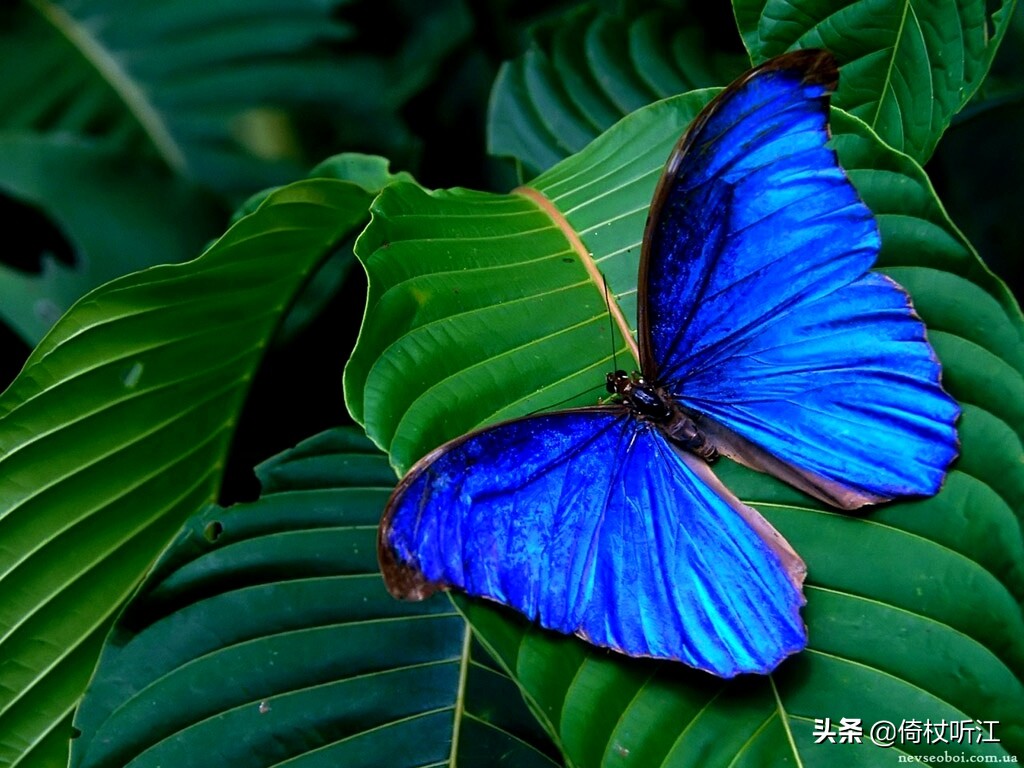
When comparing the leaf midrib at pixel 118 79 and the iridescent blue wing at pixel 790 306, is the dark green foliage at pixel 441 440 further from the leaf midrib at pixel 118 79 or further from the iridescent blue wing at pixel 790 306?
the leaf midrib at pixel 118 79

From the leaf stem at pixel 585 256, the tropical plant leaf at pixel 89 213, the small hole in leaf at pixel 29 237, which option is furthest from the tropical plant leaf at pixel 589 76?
the small hole in leaf at pixel 29 237

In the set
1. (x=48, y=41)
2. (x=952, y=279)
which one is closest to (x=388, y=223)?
(x=952, y=279)

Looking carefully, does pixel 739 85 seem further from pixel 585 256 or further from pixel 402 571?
pixel 402 571

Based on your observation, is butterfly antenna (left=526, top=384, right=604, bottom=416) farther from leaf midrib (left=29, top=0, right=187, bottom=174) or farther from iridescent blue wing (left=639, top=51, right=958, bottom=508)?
leaf midrib (left=29, top=0, right=187, bottom=174)

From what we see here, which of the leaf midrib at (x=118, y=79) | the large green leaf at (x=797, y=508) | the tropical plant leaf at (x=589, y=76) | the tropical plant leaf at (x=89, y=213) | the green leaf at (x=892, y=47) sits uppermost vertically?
the leaf midrib at (x=118, y=79)

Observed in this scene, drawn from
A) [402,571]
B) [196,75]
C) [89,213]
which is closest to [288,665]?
[402,571]

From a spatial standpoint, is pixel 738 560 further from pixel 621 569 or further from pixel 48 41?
pixel 48 41

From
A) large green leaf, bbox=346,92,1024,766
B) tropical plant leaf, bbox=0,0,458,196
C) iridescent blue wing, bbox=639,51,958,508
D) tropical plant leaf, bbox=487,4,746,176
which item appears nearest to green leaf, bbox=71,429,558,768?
large green leaf, bbox=346,92,1024,766
